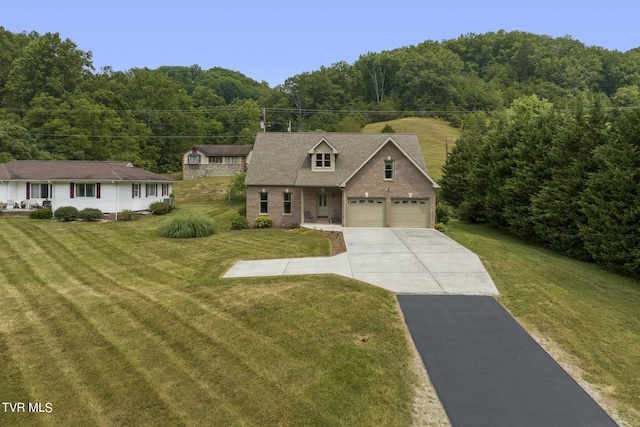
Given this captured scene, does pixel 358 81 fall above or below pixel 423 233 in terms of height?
above

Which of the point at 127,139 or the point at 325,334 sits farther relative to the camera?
the point at 127,139

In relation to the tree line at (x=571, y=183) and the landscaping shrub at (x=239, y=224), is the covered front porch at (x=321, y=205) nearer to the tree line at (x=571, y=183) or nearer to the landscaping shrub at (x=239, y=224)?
the landscaping shrub at (x=239, y=224)

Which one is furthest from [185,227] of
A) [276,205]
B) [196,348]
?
[196,348]

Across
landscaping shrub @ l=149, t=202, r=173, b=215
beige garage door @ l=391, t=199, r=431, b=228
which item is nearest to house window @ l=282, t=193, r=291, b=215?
beige garage door @ l=391, t=199, r=431, b=228

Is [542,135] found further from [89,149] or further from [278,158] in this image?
[89,149]

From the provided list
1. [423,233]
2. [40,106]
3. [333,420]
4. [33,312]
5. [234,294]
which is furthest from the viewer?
[40,106]

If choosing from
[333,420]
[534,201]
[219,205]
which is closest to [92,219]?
[219,205]

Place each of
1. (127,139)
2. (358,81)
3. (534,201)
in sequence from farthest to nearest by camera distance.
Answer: (358,81)
(127,139)
(534,201)
